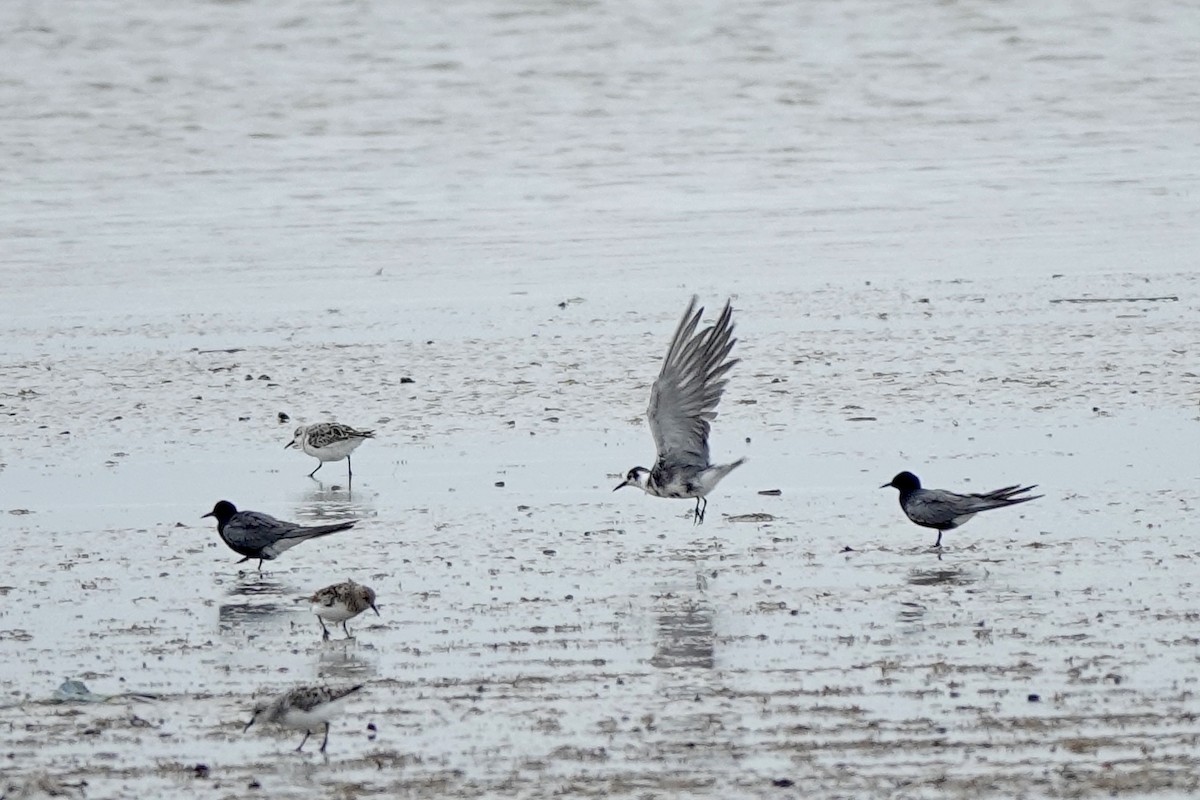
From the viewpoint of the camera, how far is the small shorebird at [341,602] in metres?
8.03

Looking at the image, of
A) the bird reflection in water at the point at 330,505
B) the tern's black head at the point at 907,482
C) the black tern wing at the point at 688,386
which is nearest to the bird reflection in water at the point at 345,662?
the bird reflection in water at the point at 330,505

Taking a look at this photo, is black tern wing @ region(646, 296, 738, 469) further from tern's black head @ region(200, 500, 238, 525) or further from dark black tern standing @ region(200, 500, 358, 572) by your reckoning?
tern's black head @ region(200, 500, 238, 525)

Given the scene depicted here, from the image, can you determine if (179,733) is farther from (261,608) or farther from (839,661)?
(839,661)

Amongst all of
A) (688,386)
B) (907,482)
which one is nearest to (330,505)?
(688,386)

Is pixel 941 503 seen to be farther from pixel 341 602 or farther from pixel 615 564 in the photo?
pixel 341 602

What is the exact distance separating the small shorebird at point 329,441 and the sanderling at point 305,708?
4.67 m

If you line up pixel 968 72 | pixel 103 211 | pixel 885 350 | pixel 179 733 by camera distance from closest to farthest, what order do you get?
pixel 179 733 < pixel 885 350 < pixel 103 211 < pixel 968 72

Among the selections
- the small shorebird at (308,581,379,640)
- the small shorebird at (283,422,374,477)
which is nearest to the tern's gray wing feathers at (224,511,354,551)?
the small shorebird at (308,581,379,640)

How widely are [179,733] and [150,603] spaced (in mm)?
1977

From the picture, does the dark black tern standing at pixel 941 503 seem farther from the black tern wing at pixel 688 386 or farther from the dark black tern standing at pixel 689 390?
the black tern wing at pixel 688 386

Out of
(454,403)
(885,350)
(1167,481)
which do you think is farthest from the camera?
(885,350)

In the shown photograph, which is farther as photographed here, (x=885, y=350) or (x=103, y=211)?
(x=103, y=211)

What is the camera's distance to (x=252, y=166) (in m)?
25.7

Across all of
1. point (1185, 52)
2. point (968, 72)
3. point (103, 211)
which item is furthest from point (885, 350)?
point (1185, 52)
